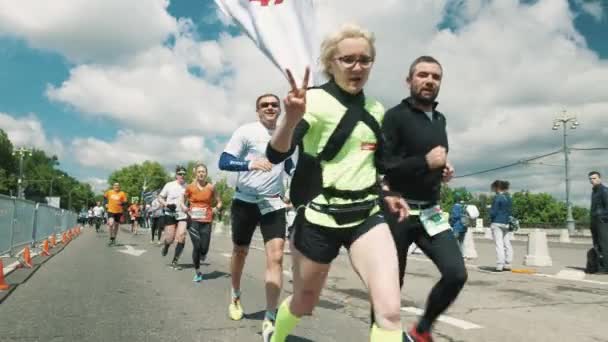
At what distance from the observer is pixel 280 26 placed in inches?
166

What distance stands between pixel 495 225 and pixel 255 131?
742cm

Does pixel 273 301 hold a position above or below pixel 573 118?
below

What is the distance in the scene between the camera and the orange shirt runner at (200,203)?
8.88m

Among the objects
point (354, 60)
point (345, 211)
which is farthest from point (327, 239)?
point (354, 60)

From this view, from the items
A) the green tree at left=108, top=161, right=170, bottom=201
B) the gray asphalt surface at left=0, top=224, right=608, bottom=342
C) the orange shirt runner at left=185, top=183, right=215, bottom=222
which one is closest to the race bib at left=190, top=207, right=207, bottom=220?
the orange shirt runner at left=185, top=183, right=215, bottom=222

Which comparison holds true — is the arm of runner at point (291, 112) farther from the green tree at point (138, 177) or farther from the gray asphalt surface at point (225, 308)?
the green tree at point (138, 177)

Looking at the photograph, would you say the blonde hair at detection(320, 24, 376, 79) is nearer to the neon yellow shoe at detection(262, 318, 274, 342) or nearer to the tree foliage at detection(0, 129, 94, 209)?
the neon yellow shoe at detection(262, 318, 274, 342)

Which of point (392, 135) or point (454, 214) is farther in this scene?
point (454, 214)

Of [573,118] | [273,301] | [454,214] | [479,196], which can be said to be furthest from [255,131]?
[479,196]

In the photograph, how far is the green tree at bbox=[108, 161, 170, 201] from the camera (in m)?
126

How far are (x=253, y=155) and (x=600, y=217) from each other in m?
8.41

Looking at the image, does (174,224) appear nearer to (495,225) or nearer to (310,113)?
(495,225)

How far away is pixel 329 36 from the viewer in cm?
290

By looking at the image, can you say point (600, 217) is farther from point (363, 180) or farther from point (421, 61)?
point (363, 180)
